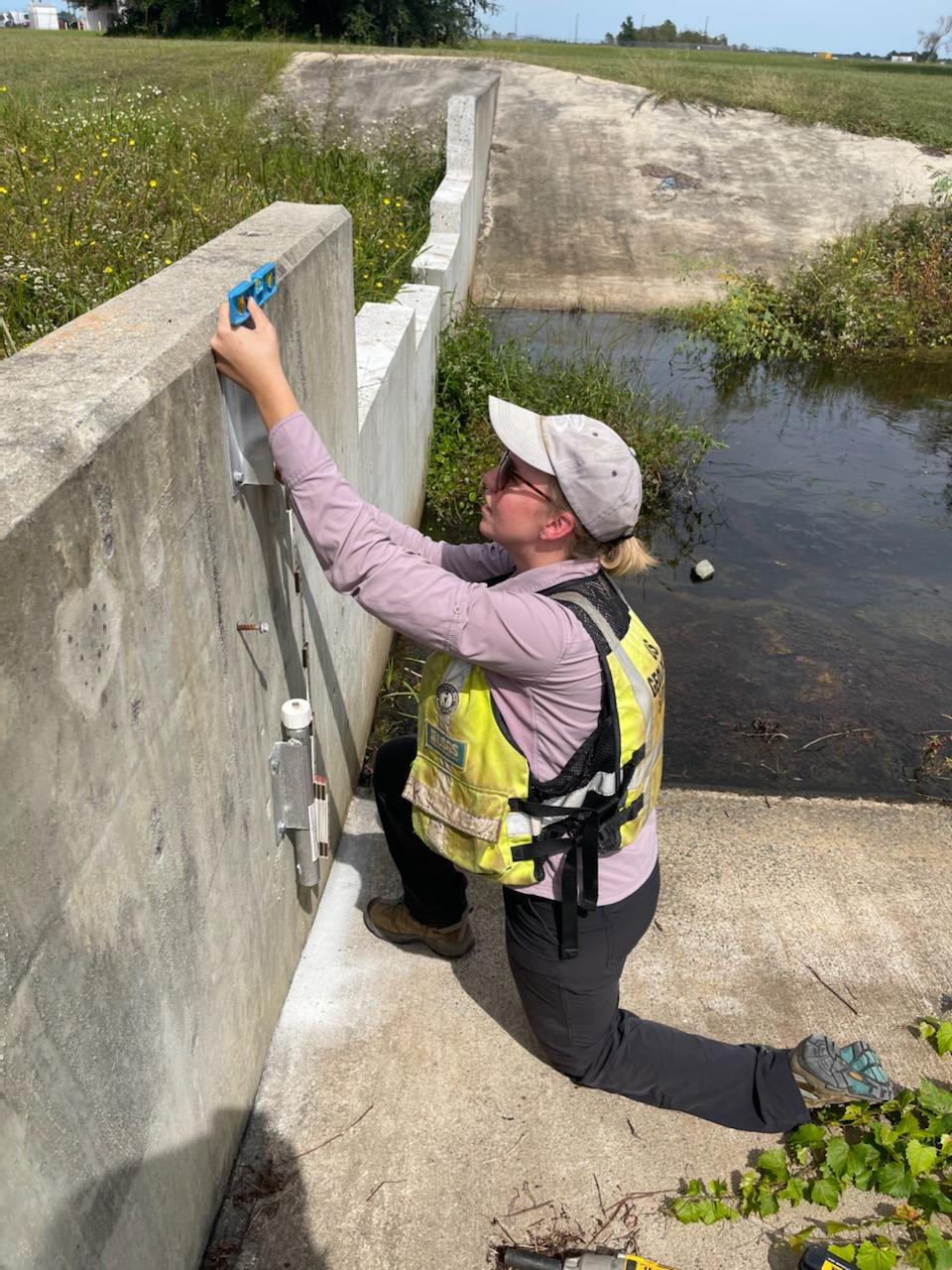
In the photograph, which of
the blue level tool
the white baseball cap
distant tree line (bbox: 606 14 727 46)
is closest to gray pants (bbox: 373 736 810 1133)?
the white baseball cap

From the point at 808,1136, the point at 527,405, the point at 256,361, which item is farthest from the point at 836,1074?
the point at 527,405

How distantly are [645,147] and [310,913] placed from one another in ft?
52.7

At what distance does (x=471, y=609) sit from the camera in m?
1.91

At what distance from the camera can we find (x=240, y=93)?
13797 millimetres

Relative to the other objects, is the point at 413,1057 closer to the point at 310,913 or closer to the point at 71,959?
the point at 310,913

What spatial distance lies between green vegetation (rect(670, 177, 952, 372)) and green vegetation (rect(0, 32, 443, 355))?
375 centimetres

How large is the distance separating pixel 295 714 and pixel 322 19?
31.8m

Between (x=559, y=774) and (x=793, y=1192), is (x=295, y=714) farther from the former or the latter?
(x=793, y=1192)

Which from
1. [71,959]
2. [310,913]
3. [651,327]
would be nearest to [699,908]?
[310,913]

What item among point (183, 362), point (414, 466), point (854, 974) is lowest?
point (854, 974)

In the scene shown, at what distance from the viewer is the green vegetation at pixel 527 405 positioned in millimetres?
6758

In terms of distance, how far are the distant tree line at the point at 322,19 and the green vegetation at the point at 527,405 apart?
A: 23.4 m

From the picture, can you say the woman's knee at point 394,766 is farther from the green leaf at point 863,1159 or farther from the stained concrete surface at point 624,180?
the stained concrete surface at point 624,180

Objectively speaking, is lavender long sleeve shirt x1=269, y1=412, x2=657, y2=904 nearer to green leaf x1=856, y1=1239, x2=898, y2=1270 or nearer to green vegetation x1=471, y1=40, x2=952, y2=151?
green leaf x1=856, y1=1239, x2=898, y2=1270
